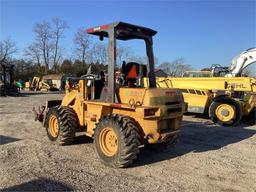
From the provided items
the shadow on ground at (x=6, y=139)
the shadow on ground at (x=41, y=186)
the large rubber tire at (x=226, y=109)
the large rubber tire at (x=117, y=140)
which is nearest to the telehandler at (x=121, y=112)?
the large rubber tire at (x=117, y=140)

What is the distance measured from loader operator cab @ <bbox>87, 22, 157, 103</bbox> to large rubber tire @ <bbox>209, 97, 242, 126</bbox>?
6.14 metres

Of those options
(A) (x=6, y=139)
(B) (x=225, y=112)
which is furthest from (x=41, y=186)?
(B) (x=225, y=112)

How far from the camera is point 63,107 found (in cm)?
822

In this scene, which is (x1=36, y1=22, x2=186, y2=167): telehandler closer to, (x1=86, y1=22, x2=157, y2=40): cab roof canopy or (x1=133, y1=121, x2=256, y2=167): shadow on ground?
(x1=86, y1=22, x2=157, y2=40): cab roof canopy

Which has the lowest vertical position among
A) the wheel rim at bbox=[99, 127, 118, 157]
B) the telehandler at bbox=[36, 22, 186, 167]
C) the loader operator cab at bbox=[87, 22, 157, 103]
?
the wheel rim at bbox=[99, 127, 118, 157]

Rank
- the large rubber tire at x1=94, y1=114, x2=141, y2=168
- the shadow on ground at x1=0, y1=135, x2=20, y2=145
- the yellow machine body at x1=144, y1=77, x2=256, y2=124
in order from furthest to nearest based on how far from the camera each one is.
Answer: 1. the yellow machine body at x1=144, y1=77, x2=256, y2=124
2. the shadow on ground at x1=0, y1=135, x2=20, y2=145
3. the large rubber tire at x1=94, y1=114, x2=141, y2=168

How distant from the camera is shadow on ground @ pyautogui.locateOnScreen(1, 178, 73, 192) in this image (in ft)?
17.2

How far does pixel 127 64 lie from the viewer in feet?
23.4

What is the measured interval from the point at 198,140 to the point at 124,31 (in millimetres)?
4104

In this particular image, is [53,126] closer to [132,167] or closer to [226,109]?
[132,167]

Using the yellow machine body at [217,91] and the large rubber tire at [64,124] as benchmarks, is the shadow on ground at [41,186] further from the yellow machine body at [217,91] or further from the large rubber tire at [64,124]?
the yellow machine body at [217,91]

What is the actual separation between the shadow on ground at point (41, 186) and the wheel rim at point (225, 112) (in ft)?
28.7

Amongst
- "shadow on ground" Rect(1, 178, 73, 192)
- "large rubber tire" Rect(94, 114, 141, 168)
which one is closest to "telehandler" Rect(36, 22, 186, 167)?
"large rubber tire" Rect(94, 114, 141, 168)

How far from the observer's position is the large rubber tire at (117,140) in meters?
6.19
